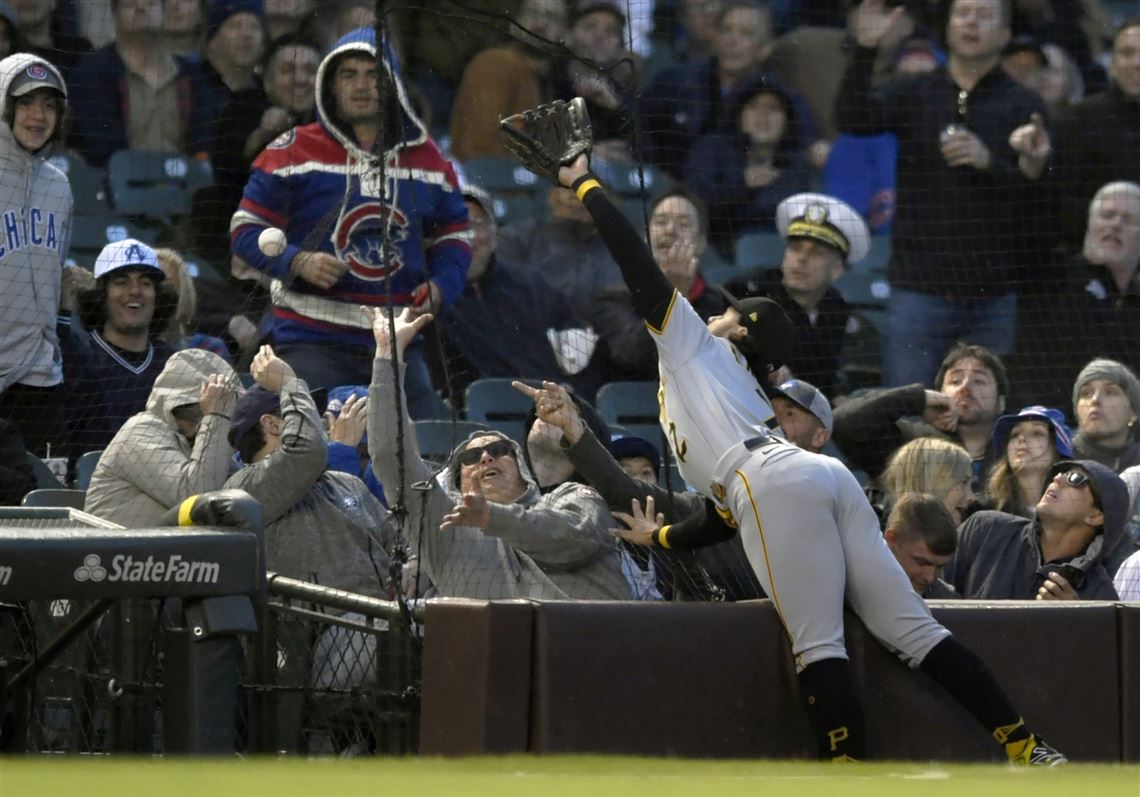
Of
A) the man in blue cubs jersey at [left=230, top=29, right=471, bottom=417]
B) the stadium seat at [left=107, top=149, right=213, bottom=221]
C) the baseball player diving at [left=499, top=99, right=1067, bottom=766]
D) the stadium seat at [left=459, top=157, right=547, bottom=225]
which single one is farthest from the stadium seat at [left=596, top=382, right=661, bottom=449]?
the baseball player diving at [left=499, top=99, right=1067, bottom=766]

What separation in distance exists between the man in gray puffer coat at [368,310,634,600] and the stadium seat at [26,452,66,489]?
186cm

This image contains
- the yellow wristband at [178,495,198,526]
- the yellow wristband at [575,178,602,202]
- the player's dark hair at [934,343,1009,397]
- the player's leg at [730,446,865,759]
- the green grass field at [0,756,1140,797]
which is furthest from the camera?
the player's dark hair at [934,343,1009,397]

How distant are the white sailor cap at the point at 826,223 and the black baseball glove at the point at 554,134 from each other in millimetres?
3032

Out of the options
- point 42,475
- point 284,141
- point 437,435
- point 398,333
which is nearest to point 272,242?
point 284,141

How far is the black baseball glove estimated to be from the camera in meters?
5.36

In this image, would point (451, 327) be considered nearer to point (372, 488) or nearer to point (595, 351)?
point (595, 351)

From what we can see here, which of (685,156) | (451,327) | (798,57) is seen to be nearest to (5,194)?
(451,327)

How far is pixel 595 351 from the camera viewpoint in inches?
329

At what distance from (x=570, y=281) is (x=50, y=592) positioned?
4.67m

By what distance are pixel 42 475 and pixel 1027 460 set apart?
3780mm

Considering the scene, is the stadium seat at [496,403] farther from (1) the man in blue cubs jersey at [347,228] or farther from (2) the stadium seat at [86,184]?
(2) the stadium seat at [86,184]

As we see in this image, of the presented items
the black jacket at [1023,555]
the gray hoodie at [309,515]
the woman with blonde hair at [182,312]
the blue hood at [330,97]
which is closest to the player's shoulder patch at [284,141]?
the blue hood at [330,97]

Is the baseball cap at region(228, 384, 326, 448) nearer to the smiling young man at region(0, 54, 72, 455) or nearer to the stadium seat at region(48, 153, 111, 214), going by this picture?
the smiling young man at region(0, 54, 72, 455)

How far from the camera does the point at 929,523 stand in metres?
5.51
